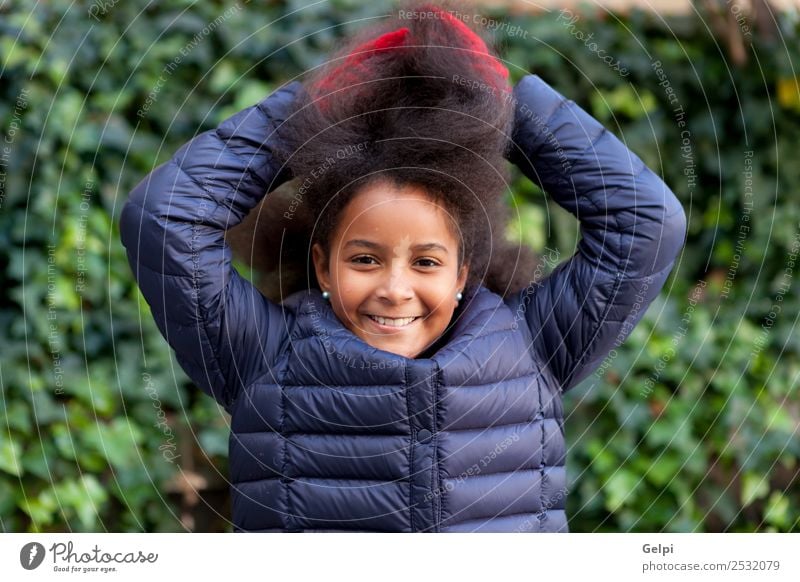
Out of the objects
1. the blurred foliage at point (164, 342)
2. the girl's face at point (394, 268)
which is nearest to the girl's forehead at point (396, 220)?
the girl's face at point (394, 268)

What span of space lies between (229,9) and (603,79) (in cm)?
91

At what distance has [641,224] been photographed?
1425mm

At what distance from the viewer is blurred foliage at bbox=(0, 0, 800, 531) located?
2.34 meters

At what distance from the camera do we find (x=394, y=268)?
1325mm

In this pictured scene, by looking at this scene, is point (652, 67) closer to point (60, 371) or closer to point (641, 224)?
point (641, 224)

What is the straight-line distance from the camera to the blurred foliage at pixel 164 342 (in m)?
2.34

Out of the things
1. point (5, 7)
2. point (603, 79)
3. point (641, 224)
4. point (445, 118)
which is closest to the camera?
point (445, 118)

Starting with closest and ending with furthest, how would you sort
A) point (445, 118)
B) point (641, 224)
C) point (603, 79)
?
point (445, 118)
point (641, 224)
point (603, 79)

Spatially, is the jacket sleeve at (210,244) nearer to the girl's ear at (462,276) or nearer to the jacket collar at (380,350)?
the jacket collar at (380,350)

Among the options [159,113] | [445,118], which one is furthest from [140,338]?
[445,118]

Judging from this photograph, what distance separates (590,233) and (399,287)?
0.97ft
